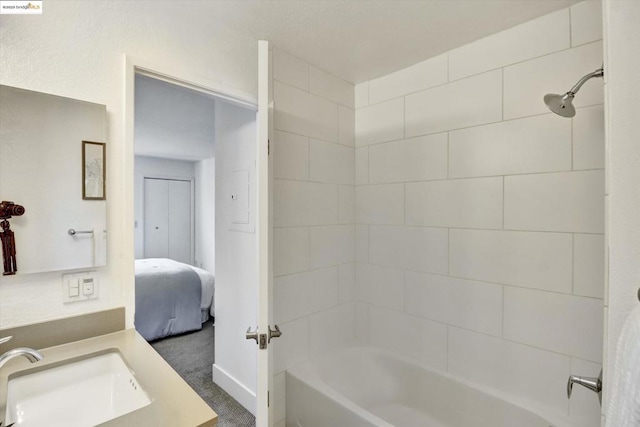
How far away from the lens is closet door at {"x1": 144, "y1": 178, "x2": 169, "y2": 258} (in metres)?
5.28

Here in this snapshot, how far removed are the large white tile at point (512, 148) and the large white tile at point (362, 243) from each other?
2.29 ft

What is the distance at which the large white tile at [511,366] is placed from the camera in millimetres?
1404

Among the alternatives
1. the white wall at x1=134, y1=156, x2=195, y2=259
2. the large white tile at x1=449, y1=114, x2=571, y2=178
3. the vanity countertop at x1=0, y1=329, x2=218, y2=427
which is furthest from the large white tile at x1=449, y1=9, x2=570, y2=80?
the white wall at x1=134, y1=156, x2=195, y2=259

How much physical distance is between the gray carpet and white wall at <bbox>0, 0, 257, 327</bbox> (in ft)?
4.05

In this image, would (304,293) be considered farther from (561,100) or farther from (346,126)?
(561,100)

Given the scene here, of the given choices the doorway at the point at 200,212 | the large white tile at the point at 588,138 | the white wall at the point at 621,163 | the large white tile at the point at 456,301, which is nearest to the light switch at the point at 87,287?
the doorway at the point at 200,212

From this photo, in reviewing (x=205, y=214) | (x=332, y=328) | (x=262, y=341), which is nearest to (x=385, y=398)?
(x=332, y=328)

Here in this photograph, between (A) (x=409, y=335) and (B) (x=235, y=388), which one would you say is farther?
(B) (x=235, y=388)

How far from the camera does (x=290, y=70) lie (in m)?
1.82

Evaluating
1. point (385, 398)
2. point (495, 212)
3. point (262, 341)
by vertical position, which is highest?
point (495, 212)

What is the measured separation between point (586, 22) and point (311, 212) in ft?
5.16

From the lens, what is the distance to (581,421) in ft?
4.33

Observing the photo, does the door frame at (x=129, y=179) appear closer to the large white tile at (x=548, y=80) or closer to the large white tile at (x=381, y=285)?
the large white tile at (x=381, y=285)

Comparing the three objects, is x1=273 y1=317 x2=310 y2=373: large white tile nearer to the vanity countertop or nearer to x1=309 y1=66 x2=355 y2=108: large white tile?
the vanity countertop
